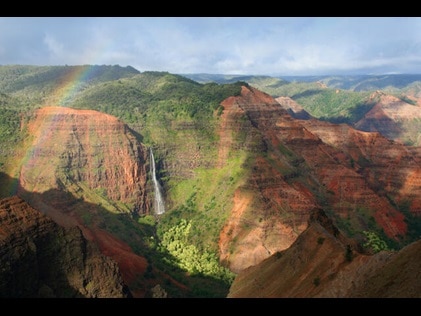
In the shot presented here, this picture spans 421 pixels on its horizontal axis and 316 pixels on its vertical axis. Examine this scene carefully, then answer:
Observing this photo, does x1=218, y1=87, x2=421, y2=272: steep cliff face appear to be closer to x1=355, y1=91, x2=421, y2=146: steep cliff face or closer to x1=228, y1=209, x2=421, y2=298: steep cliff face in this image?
x1=228, y1=209, x2=421, y2=298: steep cliff face

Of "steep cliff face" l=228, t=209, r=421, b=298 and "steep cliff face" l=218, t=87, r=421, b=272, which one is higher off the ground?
"steep cliff face" l=228, t=209, r=421, b=298

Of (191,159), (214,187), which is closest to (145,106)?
(191,159)

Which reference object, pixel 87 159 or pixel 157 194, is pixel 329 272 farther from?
pixel 157 194

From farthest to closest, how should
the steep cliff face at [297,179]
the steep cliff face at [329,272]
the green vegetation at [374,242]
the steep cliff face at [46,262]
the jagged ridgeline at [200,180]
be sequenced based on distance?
the green vegetation at [374,242], the steep cliff face at [297,179], the jagged ridgeline at [200,180], the steep cliff face at [46,262], the steep cliff face at [329,272]

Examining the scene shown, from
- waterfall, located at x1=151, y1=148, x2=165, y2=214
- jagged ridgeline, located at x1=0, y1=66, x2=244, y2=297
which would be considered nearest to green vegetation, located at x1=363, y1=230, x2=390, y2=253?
jagged ridgeline, located at x1=0, y1=66, x2=244, y2=297

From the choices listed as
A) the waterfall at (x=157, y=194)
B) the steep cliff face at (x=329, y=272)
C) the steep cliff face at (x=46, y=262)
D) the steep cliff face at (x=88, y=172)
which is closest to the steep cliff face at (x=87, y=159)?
the steep cliff face at (x=88, y=172)

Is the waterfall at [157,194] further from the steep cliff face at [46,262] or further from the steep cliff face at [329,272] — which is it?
the steep cliff face at [46,262]
